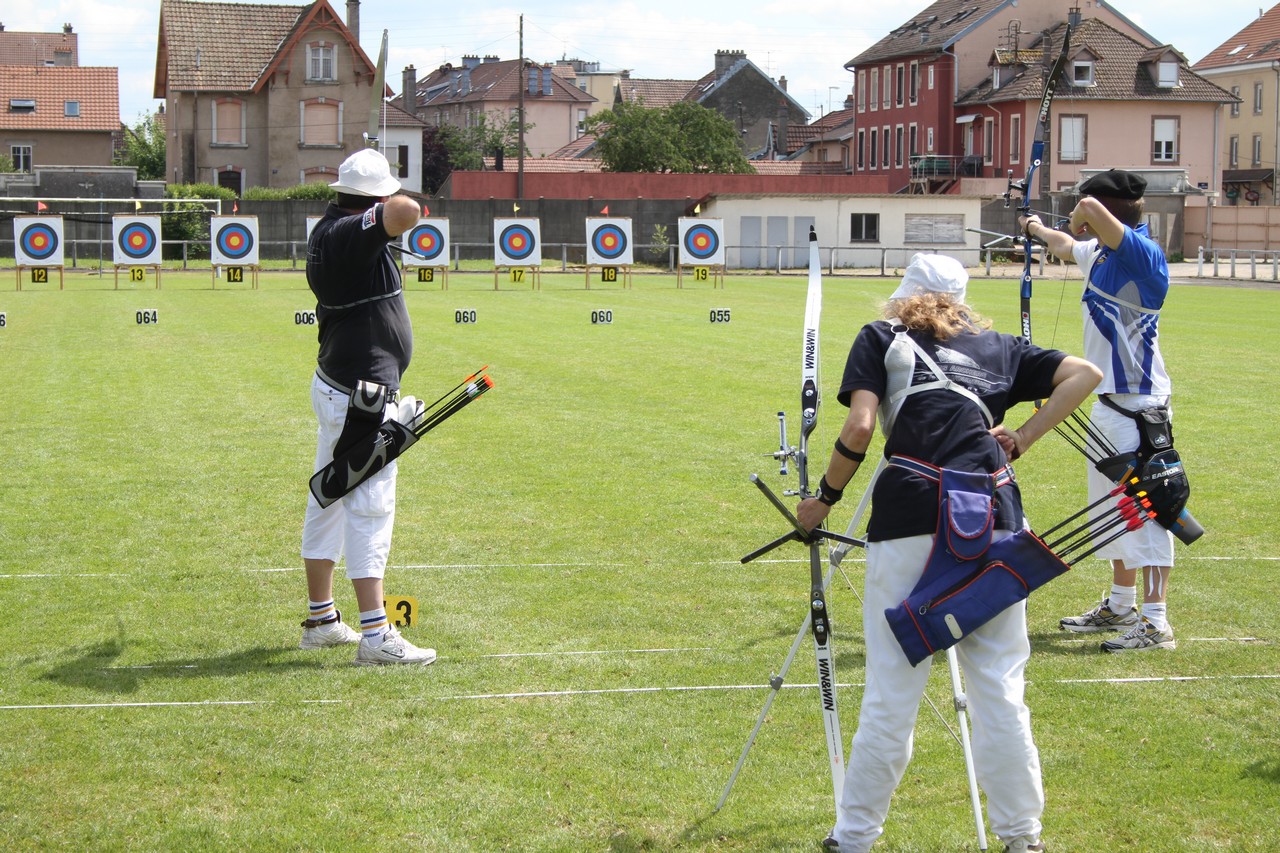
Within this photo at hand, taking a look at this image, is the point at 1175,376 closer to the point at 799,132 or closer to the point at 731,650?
the point at 731,650

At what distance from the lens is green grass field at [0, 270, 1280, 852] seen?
4070 mm

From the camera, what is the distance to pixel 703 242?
3234 centimetres

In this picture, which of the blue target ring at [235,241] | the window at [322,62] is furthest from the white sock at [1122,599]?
the window at [322,62]

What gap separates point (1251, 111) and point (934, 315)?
77.9 meters

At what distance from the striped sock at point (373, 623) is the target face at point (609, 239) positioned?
25727 millimetres

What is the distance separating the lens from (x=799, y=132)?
270 feet

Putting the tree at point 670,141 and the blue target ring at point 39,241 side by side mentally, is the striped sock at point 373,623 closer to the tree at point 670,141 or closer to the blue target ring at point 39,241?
the blue target ring at point 39,241

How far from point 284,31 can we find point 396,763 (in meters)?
57.2

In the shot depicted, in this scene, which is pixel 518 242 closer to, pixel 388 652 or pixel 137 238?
pixel 137 238

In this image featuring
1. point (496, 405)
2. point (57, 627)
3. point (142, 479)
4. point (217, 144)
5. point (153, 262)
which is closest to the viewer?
point (57, 627)

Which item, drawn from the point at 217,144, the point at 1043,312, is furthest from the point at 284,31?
the point at 1043,312

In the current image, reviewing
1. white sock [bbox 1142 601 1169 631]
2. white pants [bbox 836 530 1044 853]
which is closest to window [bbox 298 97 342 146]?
white sock [bbox 1142 601 1169 631]

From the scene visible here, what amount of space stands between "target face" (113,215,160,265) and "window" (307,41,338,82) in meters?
27.4

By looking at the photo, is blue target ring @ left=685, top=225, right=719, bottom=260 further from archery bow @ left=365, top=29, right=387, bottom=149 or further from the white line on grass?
the white line on grass
